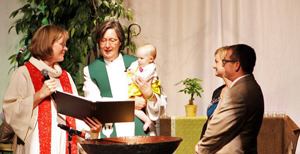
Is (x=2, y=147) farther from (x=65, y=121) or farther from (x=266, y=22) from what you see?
(x=266, y=22)

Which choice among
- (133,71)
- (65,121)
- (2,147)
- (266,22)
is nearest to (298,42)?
(266,22)

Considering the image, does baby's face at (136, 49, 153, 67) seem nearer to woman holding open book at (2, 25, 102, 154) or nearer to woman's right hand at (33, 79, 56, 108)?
woman holding open book at (2, 25, 102, 154)

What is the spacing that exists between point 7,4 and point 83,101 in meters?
2.38

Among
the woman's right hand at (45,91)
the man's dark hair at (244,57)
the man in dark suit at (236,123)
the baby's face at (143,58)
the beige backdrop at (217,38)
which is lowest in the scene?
the man in dark suit at (236,123)

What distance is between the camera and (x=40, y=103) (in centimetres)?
300

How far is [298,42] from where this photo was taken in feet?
16.4

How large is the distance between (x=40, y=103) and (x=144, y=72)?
87cm

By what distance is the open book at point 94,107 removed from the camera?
279cm

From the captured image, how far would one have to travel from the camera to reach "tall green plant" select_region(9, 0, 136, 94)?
4559 millimetres

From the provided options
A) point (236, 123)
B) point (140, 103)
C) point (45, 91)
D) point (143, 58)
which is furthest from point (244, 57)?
point (45, 91)

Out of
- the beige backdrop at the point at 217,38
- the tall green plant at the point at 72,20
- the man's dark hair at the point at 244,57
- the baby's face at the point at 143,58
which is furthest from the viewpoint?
the beige backdrop at the point at 217,38

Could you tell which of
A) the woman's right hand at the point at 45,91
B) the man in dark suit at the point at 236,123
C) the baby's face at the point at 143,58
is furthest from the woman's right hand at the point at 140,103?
the man in dark suit at the point at 236,123

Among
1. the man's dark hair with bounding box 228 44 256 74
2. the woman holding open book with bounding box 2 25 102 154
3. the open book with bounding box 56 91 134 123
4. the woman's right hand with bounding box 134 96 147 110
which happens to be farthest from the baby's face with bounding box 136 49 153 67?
the man's dark hair with bounding box 228 44 256 74

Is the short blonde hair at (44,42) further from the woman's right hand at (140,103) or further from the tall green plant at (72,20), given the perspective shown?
the tall green plant at (72,20)
